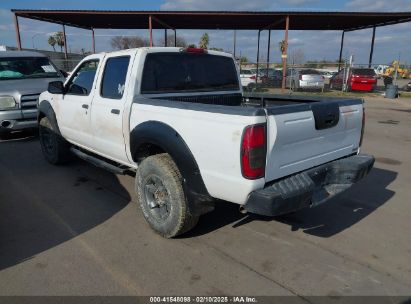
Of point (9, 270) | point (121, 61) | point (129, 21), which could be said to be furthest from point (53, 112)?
point (129, 21)

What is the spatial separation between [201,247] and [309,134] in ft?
4.87

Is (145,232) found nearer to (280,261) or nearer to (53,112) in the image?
(280,261)

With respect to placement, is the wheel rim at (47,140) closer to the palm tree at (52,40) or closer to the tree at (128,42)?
the tree at (128,42)

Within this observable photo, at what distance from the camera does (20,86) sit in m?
7.96

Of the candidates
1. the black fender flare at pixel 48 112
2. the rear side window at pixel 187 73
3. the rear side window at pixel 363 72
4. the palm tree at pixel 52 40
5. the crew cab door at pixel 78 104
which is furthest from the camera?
the palm tree at pixel 52 40

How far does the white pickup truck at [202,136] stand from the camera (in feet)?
9.45

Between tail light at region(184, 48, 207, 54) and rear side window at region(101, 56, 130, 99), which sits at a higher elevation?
tail light at region(184, 48, 207, 54)

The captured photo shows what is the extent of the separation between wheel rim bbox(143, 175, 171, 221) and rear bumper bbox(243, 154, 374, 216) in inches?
39.0

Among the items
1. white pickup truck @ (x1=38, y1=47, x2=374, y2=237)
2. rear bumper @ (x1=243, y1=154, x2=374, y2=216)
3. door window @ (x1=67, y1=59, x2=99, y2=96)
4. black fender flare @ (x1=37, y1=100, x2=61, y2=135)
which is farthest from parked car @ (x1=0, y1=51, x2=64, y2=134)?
rear bumper @ (x1=243, y1=154, x2=374, y2=216)

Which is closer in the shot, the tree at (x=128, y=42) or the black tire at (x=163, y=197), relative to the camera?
the black tire at (x=163, y=197)

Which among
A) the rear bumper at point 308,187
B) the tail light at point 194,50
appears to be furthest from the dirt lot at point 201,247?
the tail light at point 194,50

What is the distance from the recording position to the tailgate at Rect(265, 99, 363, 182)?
2.91 meters

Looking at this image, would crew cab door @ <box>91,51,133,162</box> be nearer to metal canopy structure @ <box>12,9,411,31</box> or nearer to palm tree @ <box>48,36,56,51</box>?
metal canopy structure @ <box>12,9,411,31</box>

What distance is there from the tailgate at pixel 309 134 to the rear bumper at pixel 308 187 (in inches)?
3.0
